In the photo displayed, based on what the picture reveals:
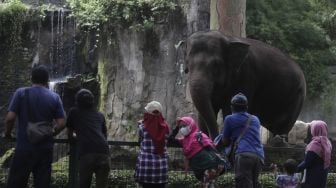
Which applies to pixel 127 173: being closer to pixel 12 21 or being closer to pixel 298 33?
pixel 298 33

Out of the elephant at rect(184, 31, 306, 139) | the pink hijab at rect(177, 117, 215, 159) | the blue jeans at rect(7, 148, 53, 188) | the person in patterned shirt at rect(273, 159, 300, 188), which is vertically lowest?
the person in patterned shirt at rect(273, 159, 300, 188)

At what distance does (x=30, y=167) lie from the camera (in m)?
7.11

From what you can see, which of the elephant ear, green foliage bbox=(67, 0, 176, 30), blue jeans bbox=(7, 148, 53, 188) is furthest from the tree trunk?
blue jeans bbox=(7, 148, 53, 188)

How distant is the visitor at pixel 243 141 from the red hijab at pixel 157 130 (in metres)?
0.71

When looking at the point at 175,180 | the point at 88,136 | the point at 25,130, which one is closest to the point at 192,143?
the point at 88,136

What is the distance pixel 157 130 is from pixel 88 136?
82cm

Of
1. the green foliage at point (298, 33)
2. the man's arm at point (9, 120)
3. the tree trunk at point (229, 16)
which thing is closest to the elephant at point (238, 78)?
the man's arm at point (9, 120)

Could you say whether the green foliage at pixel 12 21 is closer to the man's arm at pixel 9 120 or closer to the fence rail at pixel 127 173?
the fence rail at pixel 127 173

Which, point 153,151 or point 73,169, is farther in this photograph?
point 73,169

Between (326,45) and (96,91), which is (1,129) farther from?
(326,45)

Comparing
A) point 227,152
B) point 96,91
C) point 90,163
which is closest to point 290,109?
point 227,152

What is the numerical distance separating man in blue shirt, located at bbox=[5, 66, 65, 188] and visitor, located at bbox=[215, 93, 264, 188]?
195 centimetres

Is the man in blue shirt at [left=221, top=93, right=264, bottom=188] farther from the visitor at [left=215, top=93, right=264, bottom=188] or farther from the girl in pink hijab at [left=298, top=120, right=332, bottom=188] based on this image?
the girl in pink hijab at [left=298, top=120, right=332, bottom=188]

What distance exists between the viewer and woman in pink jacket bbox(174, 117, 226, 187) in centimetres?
729
